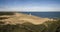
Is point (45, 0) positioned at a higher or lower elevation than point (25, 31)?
higher

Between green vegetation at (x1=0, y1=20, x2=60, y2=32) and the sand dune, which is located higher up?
the sand dune

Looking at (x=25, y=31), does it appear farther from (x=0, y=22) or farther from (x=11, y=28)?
(x=0, y=22)

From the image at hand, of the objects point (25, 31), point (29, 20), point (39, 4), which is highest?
point (39, 4)

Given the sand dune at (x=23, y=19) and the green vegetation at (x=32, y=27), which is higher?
the sand dune at (x=23, y=19)

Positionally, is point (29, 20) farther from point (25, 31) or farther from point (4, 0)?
point (4, 0)

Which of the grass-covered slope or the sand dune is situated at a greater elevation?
the sand dune

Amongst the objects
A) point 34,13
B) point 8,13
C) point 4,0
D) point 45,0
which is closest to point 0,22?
point 8,13

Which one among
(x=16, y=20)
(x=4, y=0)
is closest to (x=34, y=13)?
(x=16, y=20)

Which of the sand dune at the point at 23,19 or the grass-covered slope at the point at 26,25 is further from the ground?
the sand dune at the point at 23,19

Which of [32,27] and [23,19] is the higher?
[23,19]
